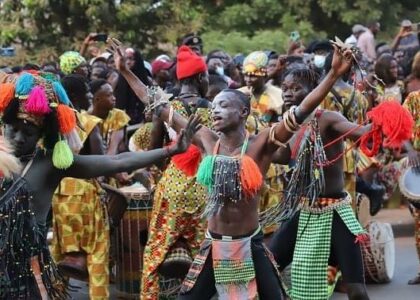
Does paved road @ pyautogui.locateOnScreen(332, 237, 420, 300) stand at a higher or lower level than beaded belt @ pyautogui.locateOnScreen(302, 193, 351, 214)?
lower

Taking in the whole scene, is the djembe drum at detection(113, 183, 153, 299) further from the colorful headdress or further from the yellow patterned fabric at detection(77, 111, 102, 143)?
the colorful headdress

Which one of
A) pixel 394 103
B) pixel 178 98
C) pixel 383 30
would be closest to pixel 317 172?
pixel 394 103

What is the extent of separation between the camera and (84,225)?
24.0ft

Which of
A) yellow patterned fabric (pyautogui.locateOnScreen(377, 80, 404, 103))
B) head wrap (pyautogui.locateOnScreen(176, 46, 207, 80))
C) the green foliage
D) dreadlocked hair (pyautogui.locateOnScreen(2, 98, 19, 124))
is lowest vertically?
yellow patterned fabric (pyautogui.locateOnScreen(377, 80, 404, 103))

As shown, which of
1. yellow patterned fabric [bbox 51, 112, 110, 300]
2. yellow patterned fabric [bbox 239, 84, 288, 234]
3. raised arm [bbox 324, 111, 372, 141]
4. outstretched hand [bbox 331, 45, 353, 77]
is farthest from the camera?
yellow patterned fabric [bbox 239, 84, 288, 234]

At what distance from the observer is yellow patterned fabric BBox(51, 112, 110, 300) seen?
7281 mm

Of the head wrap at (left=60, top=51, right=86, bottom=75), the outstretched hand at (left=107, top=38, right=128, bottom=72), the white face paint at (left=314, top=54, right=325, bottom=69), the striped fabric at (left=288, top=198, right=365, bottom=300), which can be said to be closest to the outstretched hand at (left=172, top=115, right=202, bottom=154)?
the outstretched hand at (left=107, top=38, right=128, bottom=72)

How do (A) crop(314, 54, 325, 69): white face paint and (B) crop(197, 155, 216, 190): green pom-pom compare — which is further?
(A) crop(314, 54, 325, 69): white face paint

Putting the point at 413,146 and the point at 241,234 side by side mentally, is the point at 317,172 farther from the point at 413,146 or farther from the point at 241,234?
the point at 413,146

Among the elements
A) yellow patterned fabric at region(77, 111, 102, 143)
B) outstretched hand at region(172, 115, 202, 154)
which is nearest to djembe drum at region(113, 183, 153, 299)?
yellow patterned fabric at region(77, 111, 102, 143)

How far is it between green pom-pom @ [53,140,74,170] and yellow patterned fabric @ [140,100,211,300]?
2.04 metres

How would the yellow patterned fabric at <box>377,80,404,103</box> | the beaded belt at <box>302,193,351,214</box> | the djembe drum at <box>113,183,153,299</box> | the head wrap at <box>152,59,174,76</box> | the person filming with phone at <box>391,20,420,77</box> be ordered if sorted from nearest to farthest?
the beaded belt at <box>302,193,351,214</box>
the djembe drum at <box>113,183,153,299</box>
the yellow patterned fabric at <box>377,80,404,103</box>
the head wrap at <box>152,59,174,76</box>
the person filming with phone at <box>391,20,420,77</box>

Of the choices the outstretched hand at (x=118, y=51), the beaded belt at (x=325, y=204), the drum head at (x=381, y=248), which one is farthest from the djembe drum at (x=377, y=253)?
the outstretched hand at (x=118, y=51)

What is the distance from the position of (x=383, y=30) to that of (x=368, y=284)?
35.4 feet
